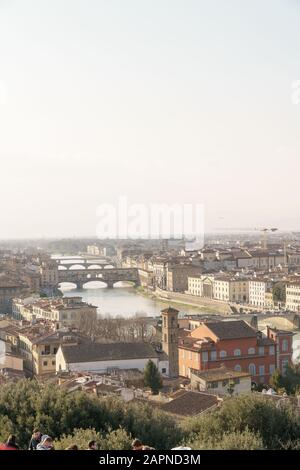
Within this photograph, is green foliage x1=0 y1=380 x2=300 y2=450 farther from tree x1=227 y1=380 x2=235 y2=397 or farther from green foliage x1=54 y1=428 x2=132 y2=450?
tree x1=227 y1=380 x2=235 y2=397

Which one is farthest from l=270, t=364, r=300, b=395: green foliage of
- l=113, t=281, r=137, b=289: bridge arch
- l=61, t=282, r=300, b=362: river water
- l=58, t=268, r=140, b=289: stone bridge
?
l=113, t=281, r=137, b=289: bridge arch

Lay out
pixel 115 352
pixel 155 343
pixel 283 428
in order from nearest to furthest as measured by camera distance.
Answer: pixel 283 428, pixel 115 352, pixel 155 343

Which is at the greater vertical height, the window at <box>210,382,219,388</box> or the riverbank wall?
the window at <box>210,382,219,388</box>
